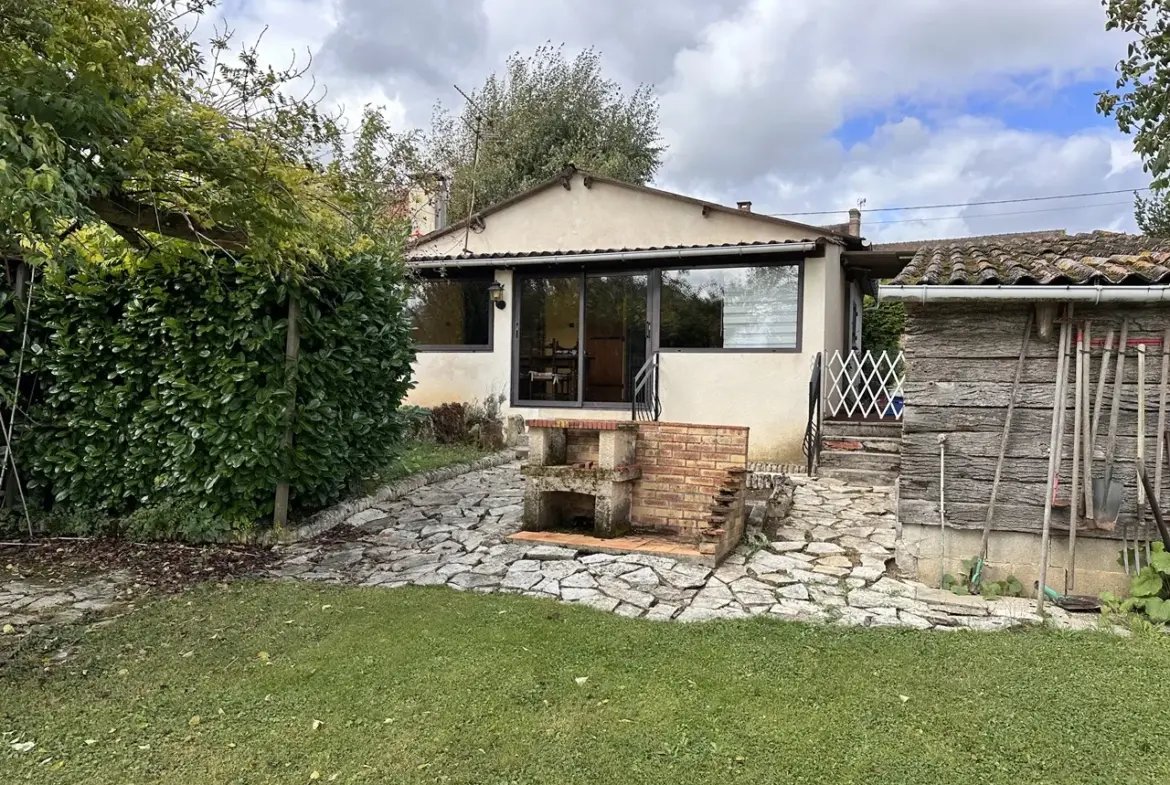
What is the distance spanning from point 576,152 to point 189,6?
13147 mm

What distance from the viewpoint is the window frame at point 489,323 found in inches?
402

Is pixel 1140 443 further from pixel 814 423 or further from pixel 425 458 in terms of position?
pixel 425 458

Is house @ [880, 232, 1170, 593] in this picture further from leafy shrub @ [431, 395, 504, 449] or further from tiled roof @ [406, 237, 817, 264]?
leafy shrub @ [431, 395, 504, 449]

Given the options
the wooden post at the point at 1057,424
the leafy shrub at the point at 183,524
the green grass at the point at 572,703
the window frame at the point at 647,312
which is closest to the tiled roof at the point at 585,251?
the window frame at the point at 647,312

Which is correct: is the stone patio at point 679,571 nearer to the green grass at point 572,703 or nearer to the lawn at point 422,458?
the green grass at point 572,703

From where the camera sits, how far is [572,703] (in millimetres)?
2738

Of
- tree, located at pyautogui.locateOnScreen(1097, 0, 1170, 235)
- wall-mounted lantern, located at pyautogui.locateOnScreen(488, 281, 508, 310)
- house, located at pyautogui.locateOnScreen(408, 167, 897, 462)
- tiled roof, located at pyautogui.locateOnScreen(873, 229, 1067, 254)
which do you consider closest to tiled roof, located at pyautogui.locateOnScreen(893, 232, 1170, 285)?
tiled roof, located at pyautogui.locateOnScreen(873, 229, 1067, 254)

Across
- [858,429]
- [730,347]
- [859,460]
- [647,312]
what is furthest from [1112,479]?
[647,312]

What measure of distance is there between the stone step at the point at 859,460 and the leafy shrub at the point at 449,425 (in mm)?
5000

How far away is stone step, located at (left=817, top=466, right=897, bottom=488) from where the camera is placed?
7538 millimetres

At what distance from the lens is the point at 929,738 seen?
8.09 ft

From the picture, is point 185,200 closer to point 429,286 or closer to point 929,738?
point 929,738

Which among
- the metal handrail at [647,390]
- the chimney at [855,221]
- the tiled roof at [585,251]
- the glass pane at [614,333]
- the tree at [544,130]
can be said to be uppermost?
the tree at [544,130]

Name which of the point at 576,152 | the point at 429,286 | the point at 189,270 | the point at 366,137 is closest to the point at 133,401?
the point at 189,270
